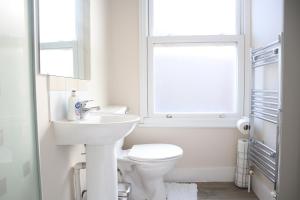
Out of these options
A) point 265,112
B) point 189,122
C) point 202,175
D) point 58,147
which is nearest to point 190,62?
point 189,122

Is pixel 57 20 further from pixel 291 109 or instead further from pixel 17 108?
pixel 291 109

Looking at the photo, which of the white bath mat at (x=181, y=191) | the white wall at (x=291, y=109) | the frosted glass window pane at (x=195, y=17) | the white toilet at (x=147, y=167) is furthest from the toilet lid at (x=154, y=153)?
the frosted glass window pane at (x=195, y=17)

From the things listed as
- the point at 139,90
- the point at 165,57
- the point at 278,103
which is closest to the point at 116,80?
the point at 139,90

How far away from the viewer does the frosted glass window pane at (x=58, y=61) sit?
3.67 feet

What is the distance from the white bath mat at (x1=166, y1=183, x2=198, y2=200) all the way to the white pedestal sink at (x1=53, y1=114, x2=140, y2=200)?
2.85ft

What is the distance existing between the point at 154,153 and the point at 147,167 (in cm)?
14

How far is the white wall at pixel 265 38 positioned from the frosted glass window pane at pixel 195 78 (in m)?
0.33

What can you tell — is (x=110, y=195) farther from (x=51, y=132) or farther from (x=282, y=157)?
(x=282, y=157)

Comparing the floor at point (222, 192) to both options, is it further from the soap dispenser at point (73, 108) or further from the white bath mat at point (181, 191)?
the soap dispenser at point (73, 108)

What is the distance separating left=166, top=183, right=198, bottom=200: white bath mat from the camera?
6.76ft

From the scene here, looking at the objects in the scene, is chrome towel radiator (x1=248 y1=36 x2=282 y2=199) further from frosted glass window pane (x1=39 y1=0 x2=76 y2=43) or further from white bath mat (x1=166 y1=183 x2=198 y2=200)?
frosted glass window pane (x1=39 y1=0 x2=76 y2=43)

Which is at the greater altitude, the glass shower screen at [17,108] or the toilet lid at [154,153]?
the glass shower screen at [17,108]

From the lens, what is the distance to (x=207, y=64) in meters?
2.40

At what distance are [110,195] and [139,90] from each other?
1227 millimetres
